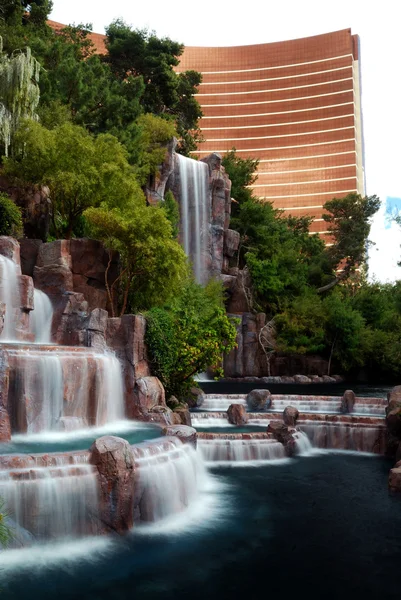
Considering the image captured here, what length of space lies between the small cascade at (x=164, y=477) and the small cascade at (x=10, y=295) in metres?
6.83

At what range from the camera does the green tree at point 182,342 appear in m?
16.0

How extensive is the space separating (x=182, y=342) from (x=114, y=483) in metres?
8.63

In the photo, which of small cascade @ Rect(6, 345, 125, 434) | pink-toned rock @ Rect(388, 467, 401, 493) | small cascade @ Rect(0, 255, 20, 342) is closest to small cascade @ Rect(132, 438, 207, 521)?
small cascade @ Rect(6, 345, 125, 434)

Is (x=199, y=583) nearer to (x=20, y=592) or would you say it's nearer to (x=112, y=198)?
(x=20, y=592)

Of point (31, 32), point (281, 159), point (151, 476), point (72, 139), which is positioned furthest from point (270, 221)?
point (281, 159)

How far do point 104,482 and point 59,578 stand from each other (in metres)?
1.70

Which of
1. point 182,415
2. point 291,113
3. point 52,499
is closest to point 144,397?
point 182,415

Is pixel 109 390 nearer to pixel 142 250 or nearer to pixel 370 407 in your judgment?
pixel 142 250

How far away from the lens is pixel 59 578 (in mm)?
6797

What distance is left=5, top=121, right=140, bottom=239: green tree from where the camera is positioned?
2117 centimetres

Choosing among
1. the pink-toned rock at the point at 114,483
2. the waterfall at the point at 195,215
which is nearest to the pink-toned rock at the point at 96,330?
the pink-toned rock at the point at 114,483

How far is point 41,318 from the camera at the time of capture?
16.9 meters

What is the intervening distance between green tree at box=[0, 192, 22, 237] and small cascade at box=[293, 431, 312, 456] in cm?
1187

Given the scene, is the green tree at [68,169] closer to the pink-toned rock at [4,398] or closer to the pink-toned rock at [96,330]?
the pink-toned rock at [96,330]
